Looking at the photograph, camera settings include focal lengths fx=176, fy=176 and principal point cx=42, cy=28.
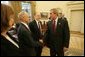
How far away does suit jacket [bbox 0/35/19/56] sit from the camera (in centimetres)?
121

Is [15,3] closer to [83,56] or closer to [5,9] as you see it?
[83,56]

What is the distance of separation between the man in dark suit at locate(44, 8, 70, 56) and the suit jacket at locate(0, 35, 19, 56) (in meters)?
3.03

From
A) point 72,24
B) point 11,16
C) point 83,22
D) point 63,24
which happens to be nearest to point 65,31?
point 63,24

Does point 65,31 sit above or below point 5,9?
below

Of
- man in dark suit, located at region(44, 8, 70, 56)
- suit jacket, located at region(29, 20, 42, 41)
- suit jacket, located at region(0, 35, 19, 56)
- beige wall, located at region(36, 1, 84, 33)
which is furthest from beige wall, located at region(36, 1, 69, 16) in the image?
suit jacket, located at region(0, 35, 19, 56)

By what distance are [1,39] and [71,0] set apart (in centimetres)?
1372

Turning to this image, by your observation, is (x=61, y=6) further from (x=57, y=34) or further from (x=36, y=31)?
(x=57, y=34)

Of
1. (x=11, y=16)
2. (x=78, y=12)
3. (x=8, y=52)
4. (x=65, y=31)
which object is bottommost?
(x=78, y=12)

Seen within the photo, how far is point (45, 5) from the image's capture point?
15.0 metres

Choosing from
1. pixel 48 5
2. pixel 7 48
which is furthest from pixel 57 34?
pixel 48 5

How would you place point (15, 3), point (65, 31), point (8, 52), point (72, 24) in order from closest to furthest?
point (8, 52)
point (65, 31)
point (15, 3)
point (72, 24)

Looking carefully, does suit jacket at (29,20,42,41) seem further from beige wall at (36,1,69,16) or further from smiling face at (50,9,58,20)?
beige wall at (36,1,69,16)

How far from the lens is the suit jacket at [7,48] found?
121 centimetres

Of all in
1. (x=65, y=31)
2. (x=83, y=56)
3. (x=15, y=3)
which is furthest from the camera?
(x=15, y=3)
